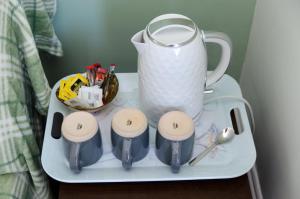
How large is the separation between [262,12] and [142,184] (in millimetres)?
563

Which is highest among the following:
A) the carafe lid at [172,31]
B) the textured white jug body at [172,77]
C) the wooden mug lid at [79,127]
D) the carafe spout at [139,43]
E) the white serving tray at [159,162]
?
the carafe lid at [172,31]

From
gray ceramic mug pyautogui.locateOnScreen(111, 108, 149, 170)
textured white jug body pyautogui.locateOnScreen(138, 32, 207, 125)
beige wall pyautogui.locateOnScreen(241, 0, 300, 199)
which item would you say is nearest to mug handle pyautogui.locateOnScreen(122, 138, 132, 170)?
gray ceramic mug pyautogui.locateOnScreen(111, 108, 149, 170)

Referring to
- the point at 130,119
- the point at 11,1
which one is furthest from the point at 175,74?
the point at 11,1

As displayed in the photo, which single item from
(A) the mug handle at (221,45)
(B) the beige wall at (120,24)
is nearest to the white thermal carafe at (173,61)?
(A) the mug handle at (221,45)

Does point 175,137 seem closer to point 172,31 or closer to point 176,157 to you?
point 176,157

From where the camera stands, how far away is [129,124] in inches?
30.7

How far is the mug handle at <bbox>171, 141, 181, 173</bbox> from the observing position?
0.76 meters

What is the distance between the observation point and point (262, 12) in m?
1.05

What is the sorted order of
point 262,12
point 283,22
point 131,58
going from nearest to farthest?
point 283,22 → point 262,12 → point 131,58

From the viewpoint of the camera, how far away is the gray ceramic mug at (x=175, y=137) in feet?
2.49

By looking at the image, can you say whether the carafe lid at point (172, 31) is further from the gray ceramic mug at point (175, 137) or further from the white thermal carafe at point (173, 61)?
the gray ceramic mug at point (175, 137)

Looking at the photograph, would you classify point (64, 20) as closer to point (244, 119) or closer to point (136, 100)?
point (136, 100)

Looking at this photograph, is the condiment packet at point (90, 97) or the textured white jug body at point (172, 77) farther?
the condiment packet at point (90, 97)

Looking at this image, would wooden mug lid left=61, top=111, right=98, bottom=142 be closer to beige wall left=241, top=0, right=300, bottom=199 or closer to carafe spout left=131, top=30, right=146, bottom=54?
carafe spout left=131, top=30, right=146, bottom=54
